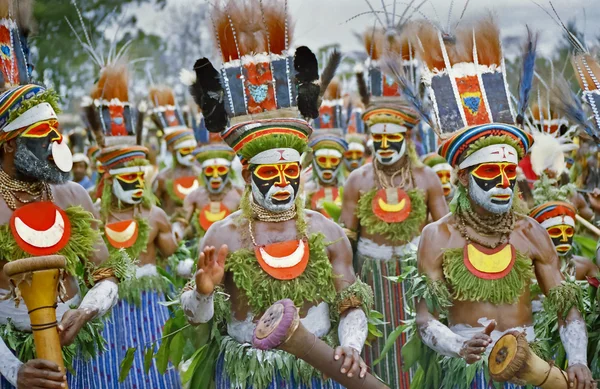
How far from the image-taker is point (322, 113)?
1234 centimetres

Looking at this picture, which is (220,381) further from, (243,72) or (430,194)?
(430,194)

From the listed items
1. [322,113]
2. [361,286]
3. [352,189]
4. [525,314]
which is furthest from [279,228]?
[322,113]

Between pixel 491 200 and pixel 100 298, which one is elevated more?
pixel 491 200

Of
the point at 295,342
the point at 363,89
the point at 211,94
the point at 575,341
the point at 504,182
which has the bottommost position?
the point at 575,341

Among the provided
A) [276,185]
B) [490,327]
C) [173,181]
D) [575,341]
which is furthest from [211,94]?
[173,181]

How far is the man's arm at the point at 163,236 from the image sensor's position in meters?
8.66

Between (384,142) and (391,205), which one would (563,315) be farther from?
(384,142)

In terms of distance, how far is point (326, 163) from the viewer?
1105 cm

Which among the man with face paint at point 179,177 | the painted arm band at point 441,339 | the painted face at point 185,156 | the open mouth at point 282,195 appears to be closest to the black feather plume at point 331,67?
the open mouth at point 282,195

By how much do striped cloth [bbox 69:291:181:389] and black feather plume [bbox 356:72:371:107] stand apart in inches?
120

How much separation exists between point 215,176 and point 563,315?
626 centimetres

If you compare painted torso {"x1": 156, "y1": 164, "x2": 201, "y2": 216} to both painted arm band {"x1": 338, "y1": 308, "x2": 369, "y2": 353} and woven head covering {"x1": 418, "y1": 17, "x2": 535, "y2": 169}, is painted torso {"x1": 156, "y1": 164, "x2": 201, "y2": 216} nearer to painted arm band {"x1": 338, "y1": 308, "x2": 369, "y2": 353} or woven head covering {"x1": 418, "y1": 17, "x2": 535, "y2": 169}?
woven head covering {"x1": 418, "y1": 17, "x2": 535, "y2": 169}

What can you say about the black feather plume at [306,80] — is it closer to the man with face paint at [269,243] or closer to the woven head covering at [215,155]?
the man with face paint at [269,243]

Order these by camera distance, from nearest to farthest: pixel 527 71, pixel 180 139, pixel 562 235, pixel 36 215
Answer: pixel 36 215 → pixel 527 71 → pixel 562 235 → pixel 180 139
